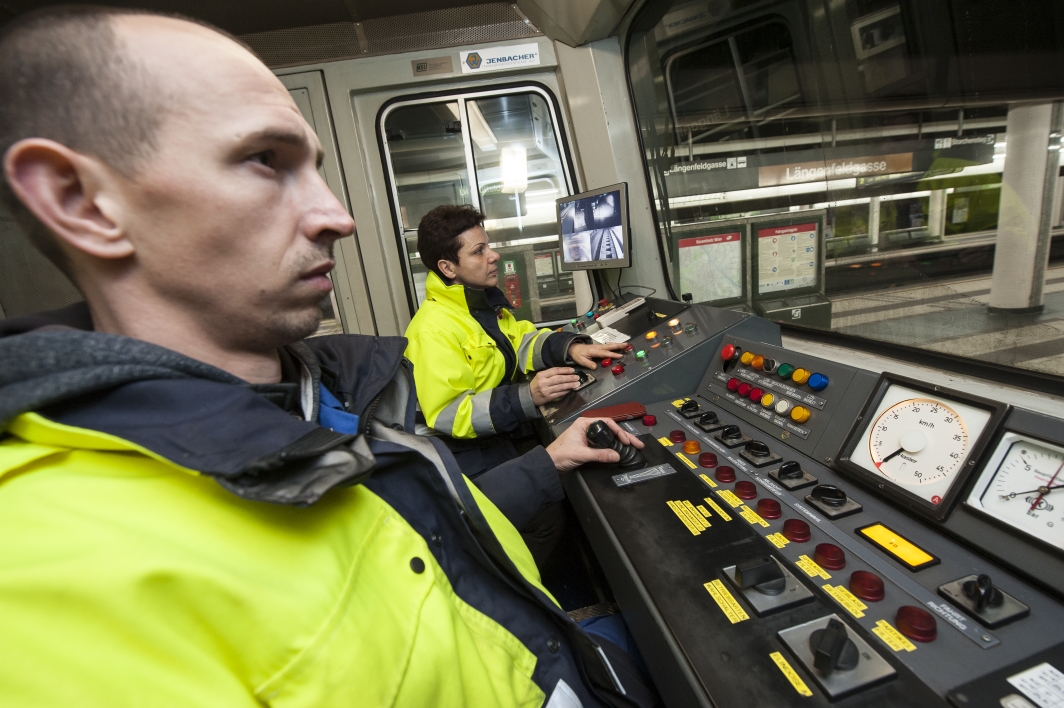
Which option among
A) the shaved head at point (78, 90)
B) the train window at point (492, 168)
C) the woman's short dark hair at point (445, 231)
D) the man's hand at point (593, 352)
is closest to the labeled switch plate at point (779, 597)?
the shaved head at point (78, 90)

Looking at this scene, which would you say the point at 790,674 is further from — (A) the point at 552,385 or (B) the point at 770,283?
(B) the point at 770,283

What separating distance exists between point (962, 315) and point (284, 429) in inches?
56.5

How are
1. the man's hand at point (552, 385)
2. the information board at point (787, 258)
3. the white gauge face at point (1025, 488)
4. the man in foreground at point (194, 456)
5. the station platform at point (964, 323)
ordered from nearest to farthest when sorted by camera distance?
1. the man in foreground at point (194, 456)
2. the white gauge face at point (1025, 488)
3. the station platform at point (964, 323)
4. the man's hand at point (552, 385)
5. the information board at point (787, 258)

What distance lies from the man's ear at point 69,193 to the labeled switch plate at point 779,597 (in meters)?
0.91

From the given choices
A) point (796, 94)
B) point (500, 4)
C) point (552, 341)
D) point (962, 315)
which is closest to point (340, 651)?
point (962, 315)

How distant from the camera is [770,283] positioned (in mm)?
1892

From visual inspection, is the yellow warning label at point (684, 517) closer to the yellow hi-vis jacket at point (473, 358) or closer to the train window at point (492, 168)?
the yellow hi-vis jacket at point (473, 358)

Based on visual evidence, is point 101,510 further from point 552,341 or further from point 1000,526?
point 552,341

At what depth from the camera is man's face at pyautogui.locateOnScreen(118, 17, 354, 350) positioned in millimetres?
568

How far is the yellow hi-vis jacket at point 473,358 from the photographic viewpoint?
1673mm

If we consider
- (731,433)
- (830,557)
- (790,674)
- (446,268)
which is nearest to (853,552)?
(830,557)

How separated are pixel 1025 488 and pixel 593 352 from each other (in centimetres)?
123

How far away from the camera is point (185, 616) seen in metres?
0.44

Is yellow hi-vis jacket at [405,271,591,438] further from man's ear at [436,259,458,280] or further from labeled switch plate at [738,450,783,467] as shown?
labeled switch plate at [738,450,783,467]
